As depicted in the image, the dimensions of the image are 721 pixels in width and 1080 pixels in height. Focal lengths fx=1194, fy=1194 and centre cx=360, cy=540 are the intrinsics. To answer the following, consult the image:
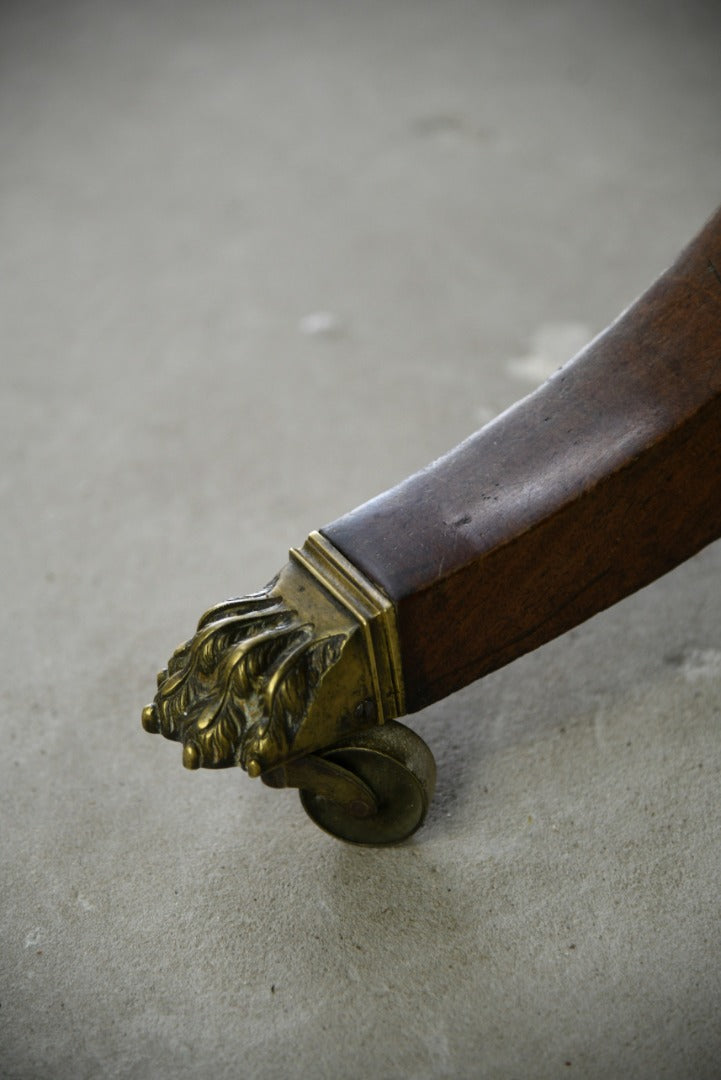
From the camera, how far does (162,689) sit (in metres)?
0.90

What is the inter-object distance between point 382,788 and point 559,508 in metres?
0.27

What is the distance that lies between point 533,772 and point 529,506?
0.30 metres

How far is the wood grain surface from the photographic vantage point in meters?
0.89

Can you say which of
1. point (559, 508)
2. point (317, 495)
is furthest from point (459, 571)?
point (317, 495)

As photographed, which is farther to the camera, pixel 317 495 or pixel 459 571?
pixel 317 495

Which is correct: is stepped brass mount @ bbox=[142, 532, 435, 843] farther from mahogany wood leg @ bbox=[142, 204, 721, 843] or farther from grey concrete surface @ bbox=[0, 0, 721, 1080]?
grey concrete surface @ bbox=[0, 0, 721, 1080]

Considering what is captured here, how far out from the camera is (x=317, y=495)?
1457 millimetres

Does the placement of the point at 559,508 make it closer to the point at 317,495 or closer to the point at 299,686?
the point at 299,686

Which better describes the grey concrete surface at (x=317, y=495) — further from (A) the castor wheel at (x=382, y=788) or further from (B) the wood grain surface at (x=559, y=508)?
(B) the wood grain surface at (x=559, y=508)

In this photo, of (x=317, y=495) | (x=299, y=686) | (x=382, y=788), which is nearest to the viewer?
(x=299, y=686)

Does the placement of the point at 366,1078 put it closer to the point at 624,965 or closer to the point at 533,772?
the point at 624,965

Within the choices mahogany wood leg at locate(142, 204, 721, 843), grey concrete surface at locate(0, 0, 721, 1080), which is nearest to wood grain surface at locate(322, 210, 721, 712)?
mahogany wood leg at locate(142, 204, 721, 843)

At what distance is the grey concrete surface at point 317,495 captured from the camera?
92 centimetres

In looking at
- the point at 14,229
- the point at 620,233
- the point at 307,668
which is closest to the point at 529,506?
the point at 307,668
